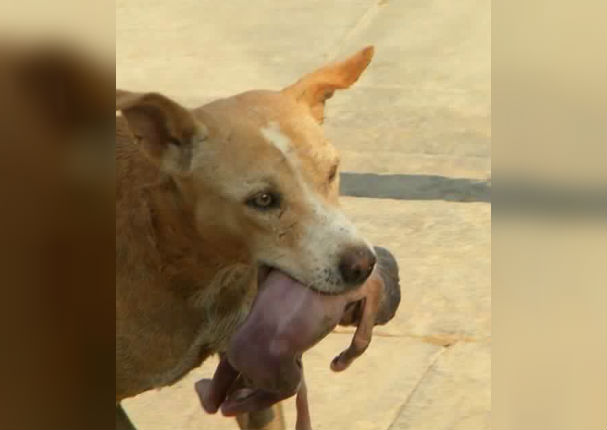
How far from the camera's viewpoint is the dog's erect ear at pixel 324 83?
425cm

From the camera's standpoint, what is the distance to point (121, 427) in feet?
14.8

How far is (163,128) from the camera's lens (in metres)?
4.04

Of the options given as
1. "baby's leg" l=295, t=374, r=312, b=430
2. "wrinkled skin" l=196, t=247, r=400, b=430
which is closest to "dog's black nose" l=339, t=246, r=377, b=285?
"wrinkled skin" l=196, t=247, r=400, b=430

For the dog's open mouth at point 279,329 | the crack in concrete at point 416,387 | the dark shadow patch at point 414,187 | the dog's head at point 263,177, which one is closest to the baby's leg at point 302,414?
the crack in concrete at point 416,387

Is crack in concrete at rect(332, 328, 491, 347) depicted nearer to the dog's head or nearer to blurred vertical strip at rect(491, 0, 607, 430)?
the dog's head

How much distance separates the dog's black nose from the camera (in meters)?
3.85

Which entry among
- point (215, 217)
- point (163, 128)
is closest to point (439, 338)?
point (215, 217)

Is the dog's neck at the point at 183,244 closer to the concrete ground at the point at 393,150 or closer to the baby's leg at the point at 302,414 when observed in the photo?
the baby's leg at the point at 302,414

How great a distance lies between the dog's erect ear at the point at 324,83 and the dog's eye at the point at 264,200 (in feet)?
1.25

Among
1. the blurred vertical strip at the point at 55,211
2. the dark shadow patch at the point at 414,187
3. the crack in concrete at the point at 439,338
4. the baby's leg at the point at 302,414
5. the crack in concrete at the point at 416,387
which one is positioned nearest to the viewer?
the blurred vertical strip at the point at 55,211

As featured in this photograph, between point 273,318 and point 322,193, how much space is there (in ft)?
1.29

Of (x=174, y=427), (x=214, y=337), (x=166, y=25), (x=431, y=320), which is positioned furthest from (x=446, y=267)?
(x=166, y=25)

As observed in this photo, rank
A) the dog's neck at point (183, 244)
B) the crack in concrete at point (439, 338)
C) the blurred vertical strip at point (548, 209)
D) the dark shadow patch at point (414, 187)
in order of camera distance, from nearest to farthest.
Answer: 1. the blurred vertical strip at point (548, 209)
2. the dog's neck at point (183, 244)
3. the crack in concrete at point (439, 338)
4. the dark shadow patch at point (414, 187)

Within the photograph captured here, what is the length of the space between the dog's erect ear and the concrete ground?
1422mm
